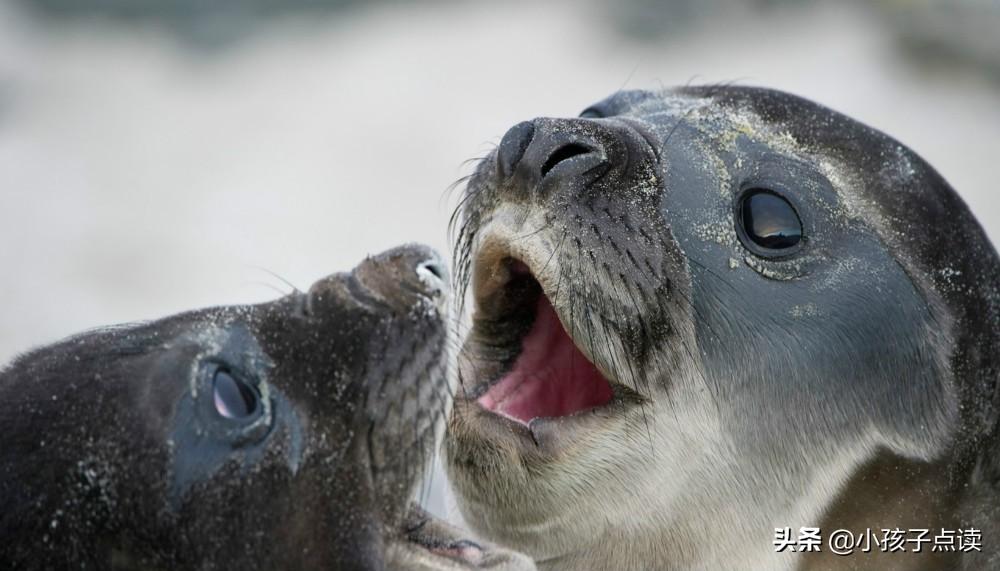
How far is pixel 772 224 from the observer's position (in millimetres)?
4688

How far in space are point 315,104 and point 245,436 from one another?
901 centimetres

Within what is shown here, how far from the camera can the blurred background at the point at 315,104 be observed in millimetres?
10453

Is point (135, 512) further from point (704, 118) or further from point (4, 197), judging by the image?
point (4, 197)

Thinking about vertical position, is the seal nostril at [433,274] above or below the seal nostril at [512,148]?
below

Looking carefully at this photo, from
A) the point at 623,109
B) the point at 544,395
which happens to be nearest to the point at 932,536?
the point at 544,395

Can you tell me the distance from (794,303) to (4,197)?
785cm

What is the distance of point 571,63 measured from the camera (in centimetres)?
1323

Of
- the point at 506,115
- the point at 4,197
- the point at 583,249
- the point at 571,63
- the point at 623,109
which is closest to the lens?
the point at 583,249

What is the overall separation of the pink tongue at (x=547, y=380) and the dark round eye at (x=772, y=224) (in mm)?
665

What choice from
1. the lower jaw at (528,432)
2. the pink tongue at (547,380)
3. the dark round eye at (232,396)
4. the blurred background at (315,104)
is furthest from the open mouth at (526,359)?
the blurred background at (315,104)

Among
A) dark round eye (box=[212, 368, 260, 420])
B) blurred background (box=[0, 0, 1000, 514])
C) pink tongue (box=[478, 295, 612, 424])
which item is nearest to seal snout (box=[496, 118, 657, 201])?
pink tongue (box=[478, 295, 612, 424])

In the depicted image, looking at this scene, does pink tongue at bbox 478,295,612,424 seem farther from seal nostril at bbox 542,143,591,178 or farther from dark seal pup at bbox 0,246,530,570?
seal nostril at bbox 542,143,591,178

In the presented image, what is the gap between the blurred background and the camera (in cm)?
1045

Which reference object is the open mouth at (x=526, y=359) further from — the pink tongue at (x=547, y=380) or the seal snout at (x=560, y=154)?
the seal snout at (x=560, y=154)
